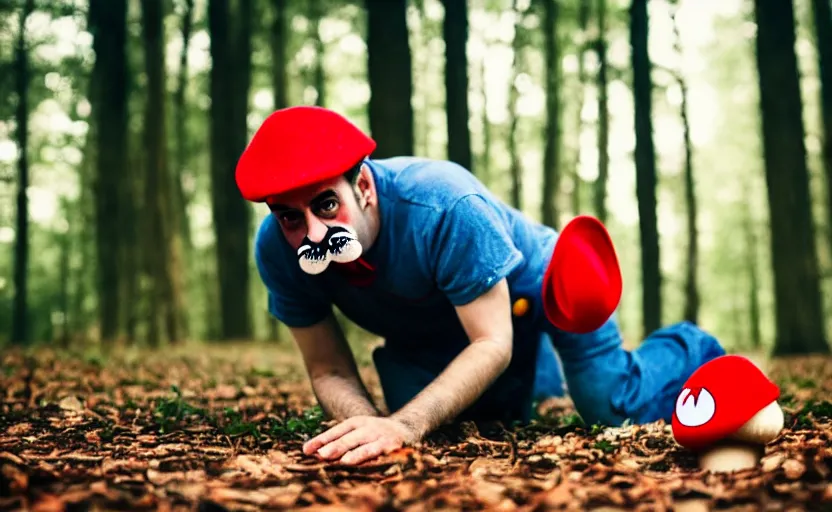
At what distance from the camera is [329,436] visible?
277 centimetres

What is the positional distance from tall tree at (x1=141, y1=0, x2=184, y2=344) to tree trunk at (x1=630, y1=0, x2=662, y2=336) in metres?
7.06

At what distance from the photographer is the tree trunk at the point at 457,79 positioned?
856 centimetres

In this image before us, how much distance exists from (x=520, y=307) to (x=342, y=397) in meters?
0.95

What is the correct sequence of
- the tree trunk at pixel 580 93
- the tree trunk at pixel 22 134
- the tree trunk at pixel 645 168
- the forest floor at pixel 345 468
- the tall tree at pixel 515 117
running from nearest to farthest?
the forest floor at pixel 345 468 < the tree trunk at pixel 645 168 < the tree trunk at pixel 22 134 < the tree trunk at pixel 580 93 < the tall tree at pixel 515 117

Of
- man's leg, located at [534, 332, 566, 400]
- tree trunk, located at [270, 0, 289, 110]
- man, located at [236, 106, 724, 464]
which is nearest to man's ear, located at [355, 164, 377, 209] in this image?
man, located at [236, 106, 724, 464]

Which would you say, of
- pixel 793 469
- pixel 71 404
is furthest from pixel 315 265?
pixel 71 404

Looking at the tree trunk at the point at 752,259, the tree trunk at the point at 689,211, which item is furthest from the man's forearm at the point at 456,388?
the tree trunk at the point at 752,259

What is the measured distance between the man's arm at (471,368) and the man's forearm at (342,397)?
1.45 feet

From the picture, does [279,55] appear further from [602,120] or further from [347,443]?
[347,443]

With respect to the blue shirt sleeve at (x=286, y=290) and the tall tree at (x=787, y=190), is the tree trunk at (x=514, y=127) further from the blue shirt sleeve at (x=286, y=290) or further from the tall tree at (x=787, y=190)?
the blue shirt sleeve at (x=286, y=290)

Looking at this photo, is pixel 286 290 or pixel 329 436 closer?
pixel 329 436

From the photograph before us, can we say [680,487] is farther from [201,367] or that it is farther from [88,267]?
[88,267]

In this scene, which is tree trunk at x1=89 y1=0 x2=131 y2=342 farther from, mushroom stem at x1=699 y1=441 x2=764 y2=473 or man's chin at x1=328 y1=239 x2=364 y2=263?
mushroom stem at x1=699 y1=441 x2=764 y2=473

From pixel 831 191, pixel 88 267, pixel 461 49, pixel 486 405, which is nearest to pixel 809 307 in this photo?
pixel 831 191
